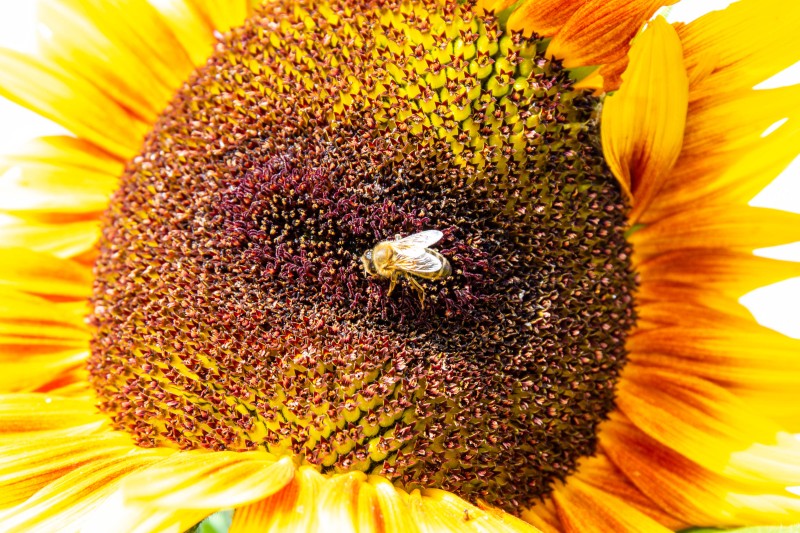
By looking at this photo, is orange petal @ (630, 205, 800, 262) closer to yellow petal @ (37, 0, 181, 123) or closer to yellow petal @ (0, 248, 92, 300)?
yellow petal @ (37, 0, 181, 123)

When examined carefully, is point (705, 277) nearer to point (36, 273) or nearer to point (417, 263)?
point (417, 263)

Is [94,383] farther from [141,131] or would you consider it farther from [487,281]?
[487,281]

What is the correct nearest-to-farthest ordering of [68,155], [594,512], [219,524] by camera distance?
[594,512] < [219,524] < [68,155]

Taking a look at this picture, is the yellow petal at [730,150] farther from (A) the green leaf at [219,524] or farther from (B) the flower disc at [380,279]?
(A) the green leaf at [219,524]

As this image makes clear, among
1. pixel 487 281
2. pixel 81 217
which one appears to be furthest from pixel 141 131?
pixel 487 281

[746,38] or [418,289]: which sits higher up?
[746,38]

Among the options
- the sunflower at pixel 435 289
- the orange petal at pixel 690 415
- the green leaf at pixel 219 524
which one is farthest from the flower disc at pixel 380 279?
the green leaf at pixel 219 524

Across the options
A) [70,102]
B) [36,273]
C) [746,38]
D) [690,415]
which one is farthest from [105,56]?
[690,415]

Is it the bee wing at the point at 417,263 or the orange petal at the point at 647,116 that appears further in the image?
the orange petal at the point at 647,116
